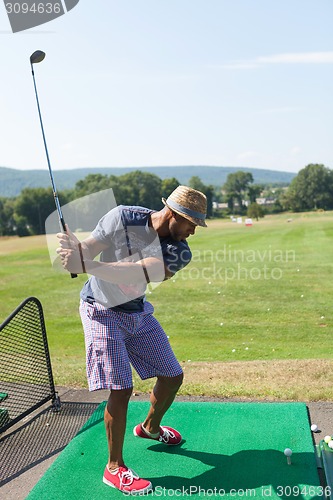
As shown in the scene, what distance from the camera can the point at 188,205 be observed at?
2.97 metres

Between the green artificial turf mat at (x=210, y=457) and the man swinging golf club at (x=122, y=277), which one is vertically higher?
the man swinging golf club at (x=122, y=277)

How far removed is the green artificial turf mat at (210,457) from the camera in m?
3.11

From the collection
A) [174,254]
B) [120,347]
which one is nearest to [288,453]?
[120,347]

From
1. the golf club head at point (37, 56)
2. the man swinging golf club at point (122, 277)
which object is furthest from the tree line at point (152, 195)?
the man swinging golf club at point (122, 277)

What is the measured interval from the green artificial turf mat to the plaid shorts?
60 centimetres

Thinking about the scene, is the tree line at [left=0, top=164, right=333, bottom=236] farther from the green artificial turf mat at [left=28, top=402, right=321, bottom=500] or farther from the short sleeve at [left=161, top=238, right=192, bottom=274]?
the short sleeve at [left=161, top=238, right=192, bottom=274]

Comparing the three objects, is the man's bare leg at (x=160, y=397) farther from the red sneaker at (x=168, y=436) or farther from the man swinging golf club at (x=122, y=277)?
the man swinging golf club at (x=122, y=277)

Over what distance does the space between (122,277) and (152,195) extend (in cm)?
4590

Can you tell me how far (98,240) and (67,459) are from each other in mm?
1539

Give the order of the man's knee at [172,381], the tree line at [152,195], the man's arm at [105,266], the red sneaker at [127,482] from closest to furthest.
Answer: the man's arm at [105,266] → the red sneaker at [127,482] → the man's knee at [172,381] → the tree line at [152,195]

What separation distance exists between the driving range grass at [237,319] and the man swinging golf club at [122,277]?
1.53 metres

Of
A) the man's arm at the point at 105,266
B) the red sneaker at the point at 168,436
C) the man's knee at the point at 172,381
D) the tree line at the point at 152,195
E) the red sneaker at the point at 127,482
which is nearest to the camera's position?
the man's arm at the point at 105,266

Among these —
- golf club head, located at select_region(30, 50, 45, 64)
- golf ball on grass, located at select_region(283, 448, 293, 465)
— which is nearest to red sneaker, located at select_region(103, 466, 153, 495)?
golf ball on grass, located at select_region(283, 448, 293, 465)

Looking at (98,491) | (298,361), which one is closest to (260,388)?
(298,361)
